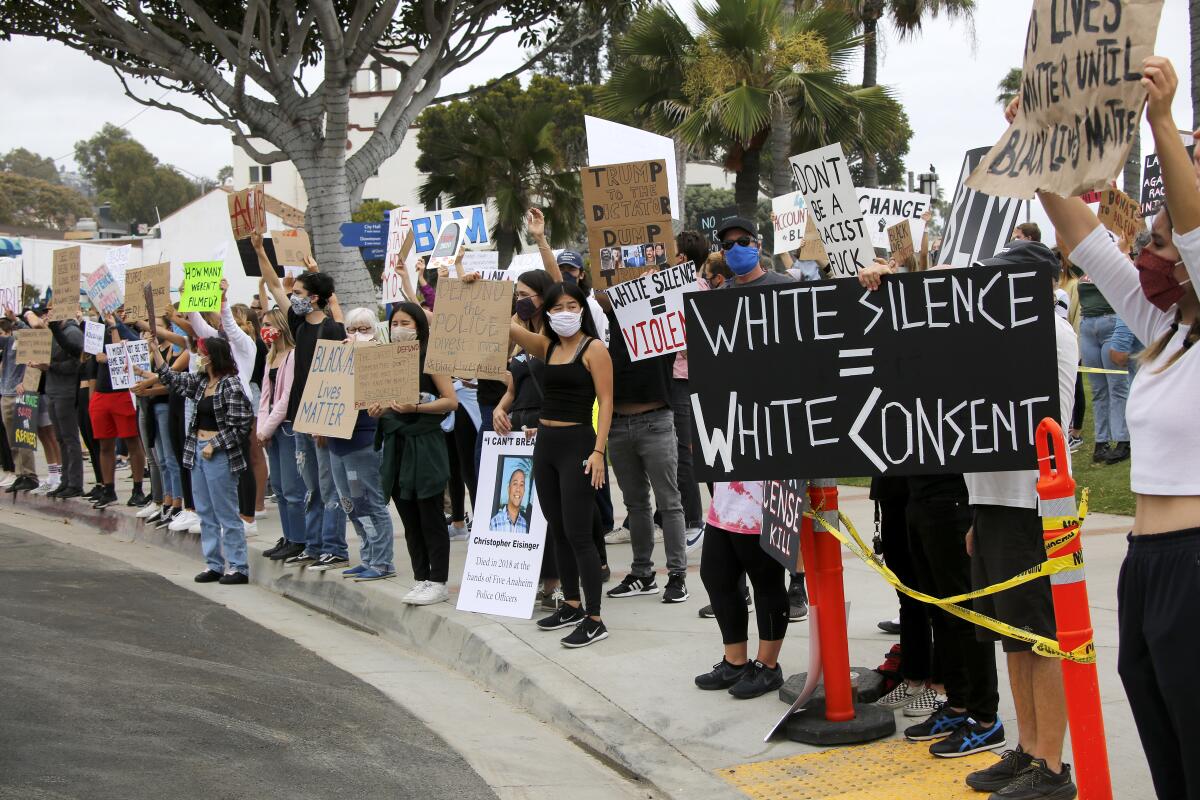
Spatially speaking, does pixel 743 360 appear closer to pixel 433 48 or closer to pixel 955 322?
pixel 955 322

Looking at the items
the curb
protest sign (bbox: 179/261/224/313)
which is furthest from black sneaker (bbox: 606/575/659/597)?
protest sign (bbox: 179/261/224/313)

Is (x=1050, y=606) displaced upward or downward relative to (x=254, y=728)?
upward

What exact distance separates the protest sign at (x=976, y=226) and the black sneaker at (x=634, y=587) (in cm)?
335

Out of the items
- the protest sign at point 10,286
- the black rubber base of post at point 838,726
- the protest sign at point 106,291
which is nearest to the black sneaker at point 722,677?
the black rubber base of post at point 838,726

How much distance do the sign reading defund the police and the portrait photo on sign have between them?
3341 millimetres

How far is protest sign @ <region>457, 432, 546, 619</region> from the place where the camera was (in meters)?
7.72

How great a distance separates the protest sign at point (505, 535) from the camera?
7719 millimetres

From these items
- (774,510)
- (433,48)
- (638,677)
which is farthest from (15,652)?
(433,48)

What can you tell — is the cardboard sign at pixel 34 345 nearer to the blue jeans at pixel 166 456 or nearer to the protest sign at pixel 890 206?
the blue jeans at pixel 166 456

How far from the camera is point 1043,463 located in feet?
12.1

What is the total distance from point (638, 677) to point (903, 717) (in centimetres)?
137

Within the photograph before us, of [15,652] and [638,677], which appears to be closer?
[638,677]

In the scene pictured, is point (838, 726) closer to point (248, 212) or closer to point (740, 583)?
point (740, 583)

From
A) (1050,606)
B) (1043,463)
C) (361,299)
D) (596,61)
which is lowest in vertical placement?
(1050,606)
